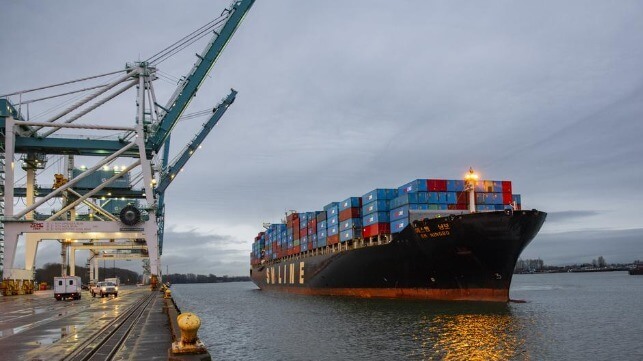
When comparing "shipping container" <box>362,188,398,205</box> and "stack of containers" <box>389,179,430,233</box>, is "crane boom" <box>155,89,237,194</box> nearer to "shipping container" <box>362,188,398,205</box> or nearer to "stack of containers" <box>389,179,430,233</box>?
"shipping container" <box>362,188,398,205</box>

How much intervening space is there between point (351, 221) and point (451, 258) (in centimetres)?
1684

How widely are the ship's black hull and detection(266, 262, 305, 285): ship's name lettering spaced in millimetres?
20111

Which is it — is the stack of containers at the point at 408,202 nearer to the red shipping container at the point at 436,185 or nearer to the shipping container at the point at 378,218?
the red shipping container at the point at 436,185

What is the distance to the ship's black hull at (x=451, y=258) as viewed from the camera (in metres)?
35.2

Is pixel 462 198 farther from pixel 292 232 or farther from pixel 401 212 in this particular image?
pixel 292 232

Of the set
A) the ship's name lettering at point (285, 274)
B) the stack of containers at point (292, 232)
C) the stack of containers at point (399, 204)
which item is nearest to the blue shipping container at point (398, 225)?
the stack of containers at point (399, 204)

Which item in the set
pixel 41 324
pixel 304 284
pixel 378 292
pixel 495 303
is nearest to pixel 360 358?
pixel 41 324

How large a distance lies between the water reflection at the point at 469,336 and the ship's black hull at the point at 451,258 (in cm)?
326

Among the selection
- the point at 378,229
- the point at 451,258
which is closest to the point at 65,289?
the point at 378,229

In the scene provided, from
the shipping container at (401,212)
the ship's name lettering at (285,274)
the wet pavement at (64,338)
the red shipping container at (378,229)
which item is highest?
the shipping container at (401,212)

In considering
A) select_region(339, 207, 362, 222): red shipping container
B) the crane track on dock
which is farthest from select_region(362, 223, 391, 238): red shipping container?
the crane track on dock

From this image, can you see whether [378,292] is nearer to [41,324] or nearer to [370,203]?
[370,203]

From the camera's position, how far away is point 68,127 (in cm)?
4181

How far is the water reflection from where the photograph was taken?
20.2 m
